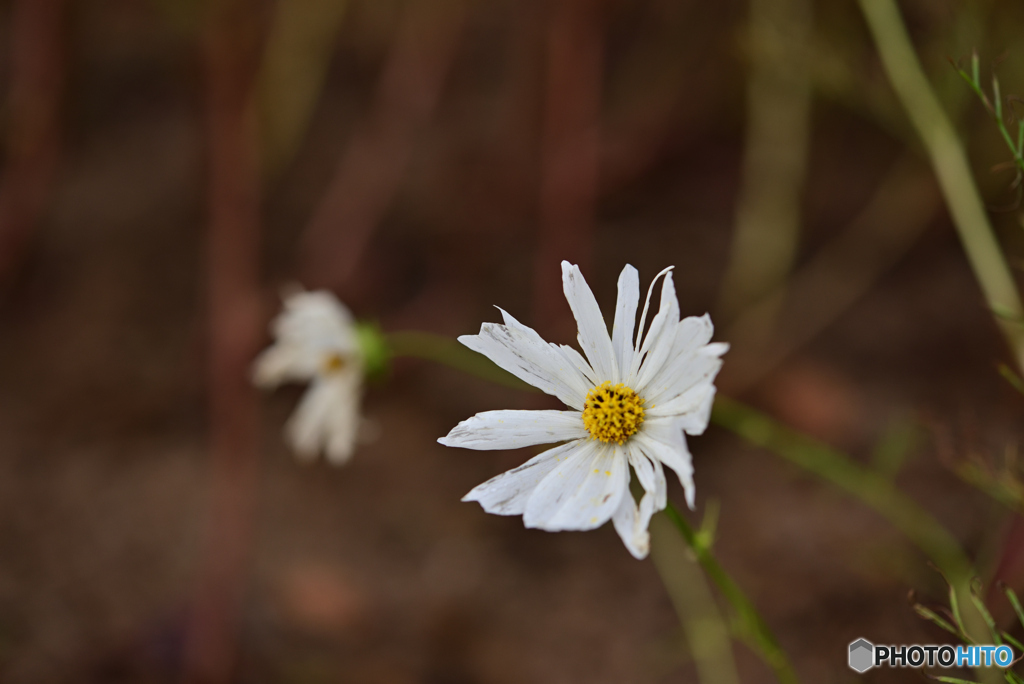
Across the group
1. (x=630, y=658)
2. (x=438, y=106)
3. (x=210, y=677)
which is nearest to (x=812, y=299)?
(x=630, y=658)

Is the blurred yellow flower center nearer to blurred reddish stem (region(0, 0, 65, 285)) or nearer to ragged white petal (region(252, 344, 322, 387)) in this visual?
ragged white petal (region(252, 344, 322, 387))

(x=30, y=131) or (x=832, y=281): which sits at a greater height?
(x=30, y=131)

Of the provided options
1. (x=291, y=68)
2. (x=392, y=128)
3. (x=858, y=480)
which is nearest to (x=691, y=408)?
(x=858, y=480)

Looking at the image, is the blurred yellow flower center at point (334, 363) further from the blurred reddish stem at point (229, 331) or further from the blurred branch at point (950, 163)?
the blurred branch at point (950, 163)

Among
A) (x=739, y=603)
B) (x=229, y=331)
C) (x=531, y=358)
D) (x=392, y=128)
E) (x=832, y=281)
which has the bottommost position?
(x=739, y=603)

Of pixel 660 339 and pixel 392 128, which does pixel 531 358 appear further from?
pixel 392 128

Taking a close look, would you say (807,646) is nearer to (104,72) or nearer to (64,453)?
(64,453)
